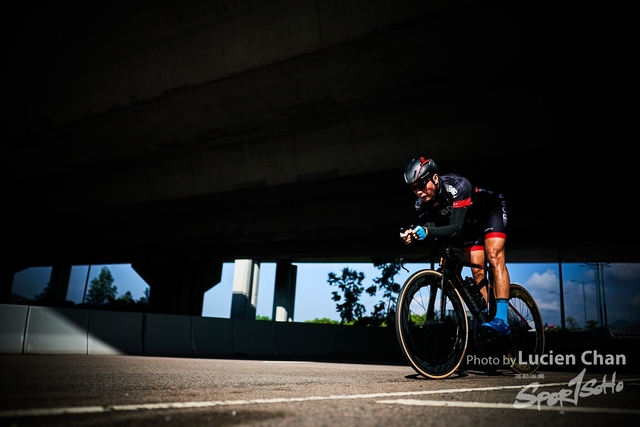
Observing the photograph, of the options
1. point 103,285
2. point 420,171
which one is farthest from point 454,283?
point 103,285

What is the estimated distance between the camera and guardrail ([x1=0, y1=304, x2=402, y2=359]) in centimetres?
943

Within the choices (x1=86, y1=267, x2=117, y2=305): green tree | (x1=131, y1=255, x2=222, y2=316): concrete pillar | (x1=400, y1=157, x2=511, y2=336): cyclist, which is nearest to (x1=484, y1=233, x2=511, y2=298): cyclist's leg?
(x1=400, y1=157, x2=511, y2=336): cyclist

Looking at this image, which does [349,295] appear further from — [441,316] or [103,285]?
[103,285]

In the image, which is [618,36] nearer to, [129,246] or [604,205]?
[604,205]

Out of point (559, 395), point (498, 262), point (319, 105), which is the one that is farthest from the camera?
point (319, 105)

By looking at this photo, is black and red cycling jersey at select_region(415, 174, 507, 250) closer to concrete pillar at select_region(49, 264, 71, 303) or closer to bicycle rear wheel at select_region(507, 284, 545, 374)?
bicycle rear wheel at select_region(507, 284, 545, 374)

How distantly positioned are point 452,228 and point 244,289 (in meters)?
32.1

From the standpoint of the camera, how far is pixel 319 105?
10977 millimetres

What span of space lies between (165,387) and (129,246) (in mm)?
23966

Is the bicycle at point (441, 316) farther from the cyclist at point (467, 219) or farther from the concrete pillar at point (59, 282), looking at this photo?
the concrete pillar at point (59, 282)

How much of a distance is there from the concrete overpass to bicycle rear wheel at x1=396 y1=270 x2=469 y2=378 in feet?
17.6

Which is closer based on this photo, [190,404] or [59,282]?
[190,404]

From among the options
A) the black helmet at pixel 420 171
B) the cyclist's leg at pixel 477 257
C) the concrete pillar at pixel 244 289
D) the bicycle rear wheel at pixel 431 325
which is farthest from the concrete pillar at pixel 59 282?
the black helmet at pixel 420 171

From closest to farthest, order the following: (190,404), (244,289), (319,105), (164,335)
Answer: (190,404) → (319,105) → (164,335) → (244,289)
